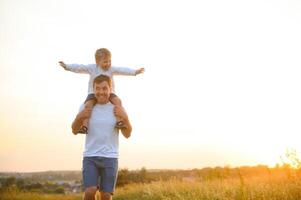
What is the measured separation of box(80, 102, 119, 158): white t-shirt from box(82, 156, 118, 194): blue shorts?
8cm

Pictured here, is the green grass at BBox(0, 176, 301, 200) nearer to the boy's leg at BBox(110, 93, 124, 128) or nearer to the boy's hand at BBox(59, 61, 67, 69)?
the boy's leg at BBox(110, 93, 124, 128)

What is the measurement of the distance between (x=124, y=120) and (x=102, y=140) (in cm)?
42

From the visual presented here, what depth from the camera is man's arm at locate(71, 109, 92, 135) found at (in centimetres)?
666

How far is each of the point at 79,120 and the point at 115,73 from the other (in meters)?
1.26

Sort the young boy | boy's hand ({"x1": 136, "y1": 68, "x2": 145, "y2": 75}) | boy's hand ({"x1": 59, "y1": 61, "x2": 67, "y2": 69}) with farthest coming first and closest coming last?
boy's hand ({"x1": 136, "y1": 68, "x2": 145, "y2": 75})
boy's hand ({"x1": 59, "y1": 61, "x2": 67, "y2": 69})
the young boy

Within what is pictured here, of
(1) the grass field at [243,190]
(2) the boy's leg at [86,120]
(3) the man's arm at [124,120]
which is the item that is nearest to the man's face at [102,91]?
(2) the boy's leg at [86,120]

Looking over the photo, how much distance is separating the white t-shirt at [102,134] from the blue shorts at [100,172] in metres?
0.08

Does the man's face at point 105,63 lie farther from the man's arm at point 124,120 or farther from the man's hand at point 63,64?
the man's arm at point 124,120

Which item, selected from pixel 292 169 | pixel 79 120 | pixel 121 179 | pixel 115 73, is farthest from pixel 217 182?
pixel 121 179

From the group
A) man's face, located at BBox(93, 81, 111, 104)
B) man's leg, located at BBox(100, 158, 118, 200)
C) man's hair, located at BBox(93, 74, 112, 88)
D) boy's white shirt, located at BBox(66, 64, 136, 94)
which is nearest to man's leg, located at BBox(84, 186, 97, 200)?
man's leg, located at BBox(100, 158, 118, 200)

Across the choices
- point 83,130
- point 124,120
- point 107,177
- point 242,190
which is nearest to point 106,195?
point 107,177

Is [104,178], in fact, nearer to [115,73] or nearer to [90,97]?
[90,97]

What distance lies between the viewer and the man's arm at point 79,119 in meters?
6.66

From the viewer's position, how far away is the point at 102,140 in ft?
21.6
